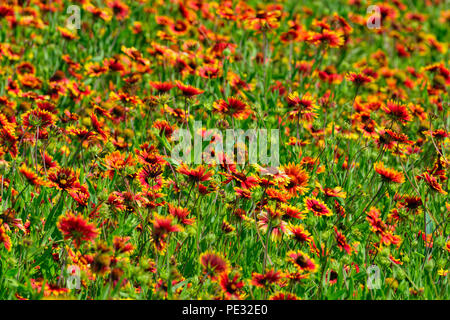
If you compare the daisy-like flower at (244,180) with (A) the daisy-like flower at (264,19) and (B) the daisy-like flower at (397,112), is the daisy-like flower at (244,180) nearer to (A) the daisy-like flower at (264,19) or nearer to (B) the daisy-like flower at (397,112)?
(B) the daisy-like flower at (397,112)

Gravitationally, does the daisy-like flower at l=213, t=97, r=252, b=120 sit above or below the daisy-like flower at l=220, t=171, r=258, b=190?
above

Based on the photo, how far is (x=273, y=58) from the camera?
190 inches

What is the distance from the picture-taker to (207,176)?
8.10 feet

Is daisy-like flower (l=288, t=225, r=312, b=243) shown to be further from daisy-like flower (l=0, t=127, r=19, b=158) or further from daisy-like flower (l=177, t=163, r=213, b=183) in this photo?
daisy-like flower (l=0, t=127, r=19, b=158)

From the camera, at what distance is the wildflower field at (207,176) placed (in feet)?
7.18

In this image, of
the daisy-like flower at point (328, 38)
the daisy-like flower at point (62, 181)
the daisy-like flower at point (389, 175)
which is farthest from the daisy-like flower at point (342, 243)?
the daisy-like flower at point (328, 38)

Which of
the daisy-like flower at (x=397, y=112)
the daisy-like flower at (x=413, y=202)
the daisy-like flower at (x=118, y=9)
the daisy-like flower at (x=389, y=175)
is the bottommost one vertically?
the daisy-like flower at (x=413, y=202)

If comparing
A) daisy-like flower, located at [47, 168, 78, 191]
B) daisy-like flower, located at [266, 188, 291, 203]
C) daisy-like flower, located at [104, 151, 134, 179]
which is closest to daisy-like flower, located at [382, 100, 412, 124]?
daisy-like flower, located at [266, 188, 291, 203]

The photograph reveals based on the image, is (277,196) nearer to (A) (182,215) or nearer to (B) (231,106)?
(A) (182,215)

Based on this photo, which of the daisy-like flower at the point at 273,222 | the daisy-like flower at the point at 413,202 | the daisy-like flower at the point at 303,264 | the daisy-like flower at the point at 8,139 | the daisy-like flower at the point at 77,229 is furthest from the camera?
the daisy-like flower at the point at 413,202

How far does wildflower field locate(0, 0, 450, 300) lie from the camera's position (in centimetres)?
219

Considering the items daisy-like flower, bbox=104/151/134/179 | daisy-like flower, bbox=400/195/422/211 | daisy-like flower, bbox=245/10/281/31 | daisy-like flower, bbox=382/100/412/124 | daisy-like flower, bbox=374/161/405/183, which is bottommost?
daisy-like flower, bbox=400/195/422/211
